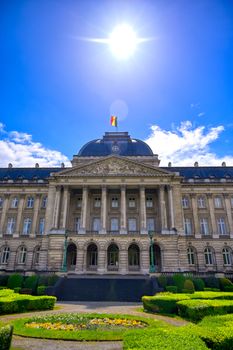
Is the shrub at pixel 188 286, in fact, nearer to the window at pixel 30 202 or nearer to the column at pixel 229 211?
the column at pixel 229 211

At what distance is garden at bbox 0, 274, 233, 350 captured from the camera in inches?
267

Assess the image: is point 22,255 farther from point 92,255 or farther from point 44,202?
point 92,255

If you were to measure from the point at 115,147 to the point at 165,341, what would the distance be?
4548cm

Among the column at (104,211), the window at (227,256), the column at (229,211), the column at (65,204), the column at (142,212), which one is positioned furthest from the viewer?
the column at (229,211)

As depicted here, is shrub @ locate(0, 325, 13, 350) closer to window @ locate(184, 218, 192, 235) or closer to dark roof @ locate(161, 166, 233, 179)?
window @ locate(184, 218, 192, 235)

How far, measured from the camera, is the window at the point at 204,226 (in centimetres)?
4569

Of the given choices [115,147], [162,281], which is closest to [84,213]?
[115,147]

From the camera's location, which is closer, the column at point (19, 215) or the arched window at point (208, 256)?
the arched window at point (208, 256)

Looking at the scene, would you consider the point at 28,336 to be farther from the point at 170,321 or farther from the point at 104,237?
the point at 104,237

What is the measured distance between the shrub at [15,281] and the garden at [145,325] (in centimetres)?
1174

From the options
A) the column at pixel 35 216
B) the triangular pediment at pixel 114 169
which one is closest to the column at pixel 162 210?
the triangular pediment at pixel 114 169

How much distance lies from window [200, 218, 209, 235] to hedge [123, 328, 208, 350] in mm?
40502

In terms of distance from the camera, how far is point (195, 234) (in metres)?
45.1

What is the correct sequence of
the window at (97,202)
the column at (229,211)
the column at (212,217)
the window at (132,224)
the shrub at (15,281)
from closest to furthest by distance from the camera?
the shrub at (15,281), the window at (132,224), the column at (212,217), the column at (229,211), the window at (97,202)
